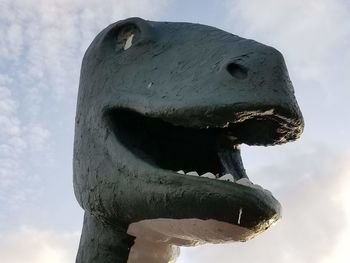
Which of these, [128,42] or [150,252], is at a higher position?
[128,42]

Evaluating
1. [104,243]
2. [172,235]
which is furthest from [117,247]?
[172,235]

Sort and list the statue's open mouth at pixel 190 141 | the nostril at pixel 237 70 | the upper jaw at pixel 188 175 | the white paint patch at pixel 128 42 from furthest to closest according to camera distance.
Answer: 1. the white paint patch at pixel 128 42
2. the statue's open mouth at pixel 190 141
3. the nostril at pixel 237 70
4. the upper jaw at pixel 188 175

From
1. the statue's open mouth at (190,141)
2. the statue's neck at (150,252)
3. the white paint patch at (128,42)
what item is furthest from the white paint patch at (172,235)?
the white paint patch at (128,42)

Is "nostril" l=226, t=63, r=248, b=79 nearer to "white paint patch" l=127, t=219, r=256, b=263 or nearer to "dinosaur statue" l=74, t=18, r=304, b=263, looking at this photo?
"dinosaur statue" l=74, t=18, r=304, b=263

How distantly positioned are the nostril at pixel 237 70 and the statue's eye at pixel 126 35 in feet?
2.06

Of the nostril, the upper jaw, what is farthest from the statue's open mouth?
the nostril

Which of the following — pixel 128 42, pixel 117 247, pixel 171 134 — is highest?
pixel 128 42

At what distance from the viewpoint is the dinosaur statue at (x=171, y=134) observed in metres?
2.31

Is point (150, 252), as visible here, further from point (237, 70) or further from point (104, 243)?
point (237, 70)

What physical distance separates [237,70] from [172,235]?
0.64m

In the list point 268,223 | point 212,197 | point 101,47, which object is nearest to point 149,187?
point 212,197

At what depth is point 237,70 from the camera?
94.7 inches

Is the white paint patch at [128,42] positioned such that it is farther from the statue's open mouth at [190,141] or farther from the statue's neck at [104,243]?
the statue's neck at [104,243]

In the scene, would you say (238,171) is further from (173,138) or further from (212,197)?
(212,197)
